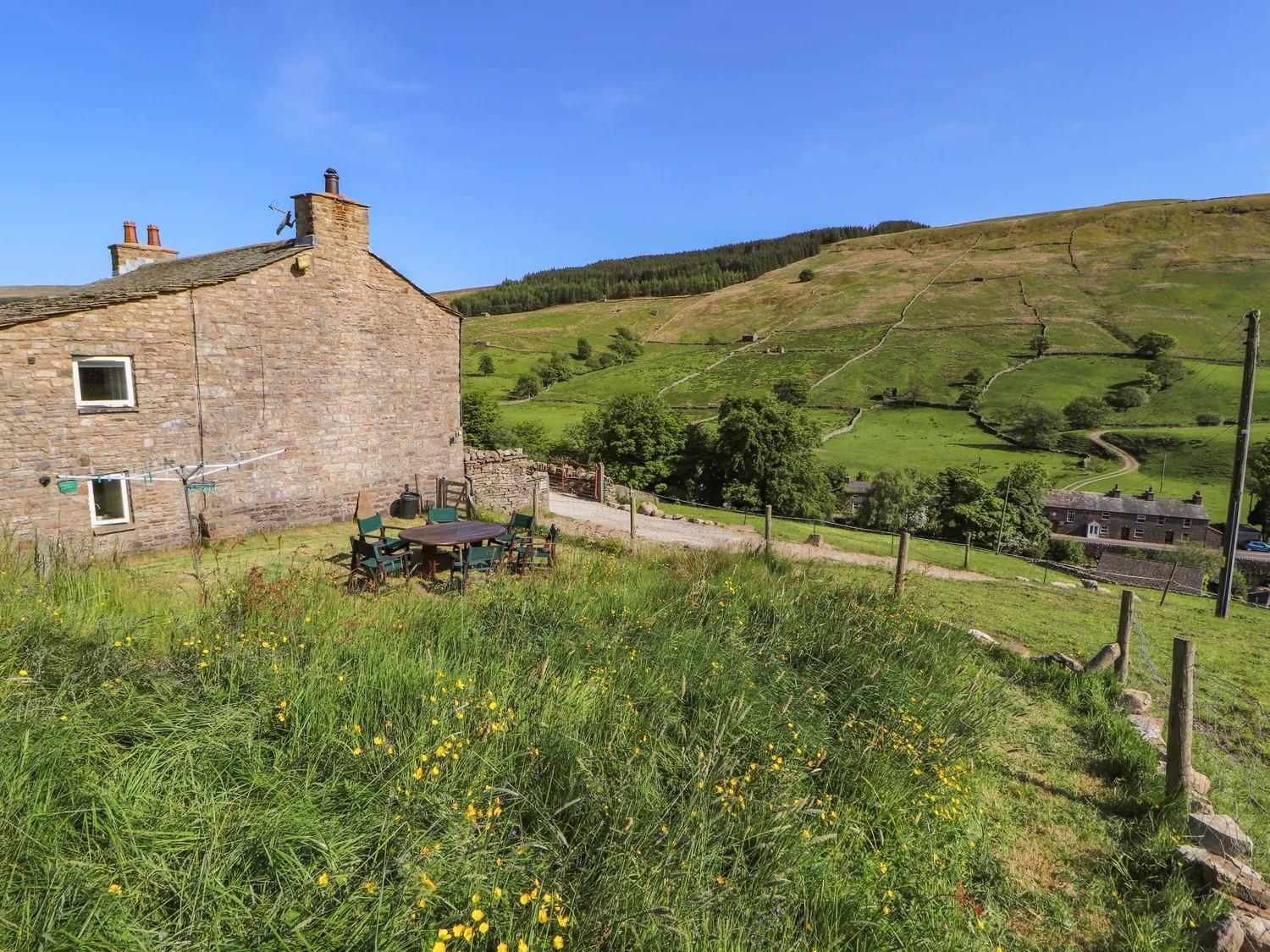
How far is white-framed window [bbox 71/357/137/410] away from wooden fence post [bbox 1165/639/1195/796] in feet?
55.3

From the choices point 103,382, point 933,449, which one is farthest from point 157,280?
point 933,449

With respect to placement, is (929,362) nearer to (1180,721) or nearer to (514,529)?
(514,529)

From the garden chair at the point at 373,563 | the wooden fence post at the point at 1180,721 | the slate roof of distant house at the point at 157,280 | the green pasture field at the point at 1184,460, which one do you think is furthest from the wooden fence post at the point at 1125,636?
the green pasture field at the point at 1184,460

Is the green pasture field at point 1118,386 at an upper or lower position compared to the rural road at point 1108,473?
upper

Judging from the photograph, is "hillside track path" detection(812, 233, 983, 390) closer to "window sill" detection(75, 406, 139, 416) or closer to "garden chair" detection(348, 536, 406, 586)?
"window sill" detection(75, 406, 139, 416)

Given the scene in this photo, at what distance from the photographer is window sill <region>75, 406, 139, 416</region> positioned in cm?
1260

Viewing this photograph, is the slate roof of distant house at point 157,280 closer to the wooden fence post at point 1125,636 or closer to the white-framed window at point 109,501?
the white-framed window at point 109,501

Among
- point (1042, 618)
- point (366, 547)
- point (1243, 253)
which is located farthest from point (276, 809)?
point (1243, 253)

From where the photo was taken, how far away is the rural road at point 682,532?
20719 mm

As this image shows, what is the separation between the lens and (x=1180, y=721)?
5742 millimetres

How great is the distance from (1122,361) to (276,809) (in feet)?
→ 372

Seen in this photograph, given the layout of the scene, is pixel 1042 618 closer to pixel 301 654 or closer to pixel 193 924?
pixel 301 654

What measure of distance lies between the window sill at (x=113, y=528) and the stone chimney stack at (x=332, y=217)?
7403mm

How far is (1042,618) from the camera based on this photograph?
15047mm
